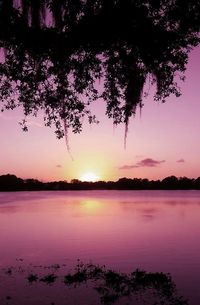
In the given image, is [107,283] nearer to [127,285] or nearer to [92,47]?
[127,285]

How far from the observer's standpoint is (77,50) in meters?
10.8

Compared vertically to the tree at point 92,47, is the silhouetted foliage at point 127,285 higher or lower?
lower

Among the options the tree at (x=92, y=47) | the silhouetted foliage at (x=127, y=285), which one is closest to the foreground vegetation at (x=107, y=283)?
the silhouetted foliage at (x=127, y=285)

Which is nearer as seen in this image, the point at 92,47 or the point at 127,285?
the point at 92,47

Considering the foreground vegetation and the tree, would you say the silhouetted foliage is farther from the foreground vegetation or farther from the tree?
the tree

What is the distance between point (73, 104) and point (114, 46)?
7.40 ft

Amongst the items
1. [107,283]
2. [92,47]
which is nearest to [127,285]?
[107,283]

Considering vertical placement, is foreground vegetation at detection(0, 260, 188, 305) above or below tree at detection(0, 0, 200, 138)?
below

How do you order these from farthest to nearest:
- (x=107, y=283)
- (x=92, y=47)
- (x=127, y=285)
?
(x=107, y=283)
(x=127, y=285)
(x=92, y=47)

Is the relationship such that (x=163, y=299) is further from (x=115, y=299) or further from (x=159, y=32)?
(x=159, y=32)

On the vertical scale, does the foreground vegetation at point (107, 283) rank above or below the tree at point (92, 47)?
below

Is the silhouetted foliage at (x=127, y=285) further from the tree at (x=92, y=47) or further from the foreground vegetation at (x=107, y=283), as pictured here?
the tree at (x=92, y=47)

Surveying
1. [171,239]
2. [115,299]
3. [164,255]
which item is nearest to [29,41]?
[115,299]

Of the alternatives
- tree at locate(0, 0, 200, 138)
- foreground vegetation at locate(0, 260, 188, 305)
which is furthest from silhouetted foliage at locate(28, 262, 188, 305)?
tree at locate(0, 0, 200, 138)
